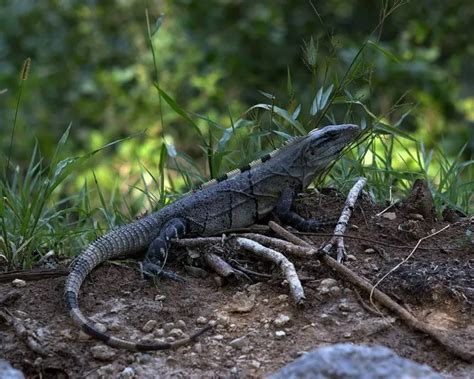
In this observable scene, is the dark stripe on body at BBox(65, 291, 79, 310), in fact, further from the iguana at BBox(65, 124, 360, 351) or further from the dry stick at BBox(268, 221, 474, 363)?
the dry stick at BBox(268, 221, 474, 363)

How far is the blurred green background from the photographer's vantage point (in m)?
9.28

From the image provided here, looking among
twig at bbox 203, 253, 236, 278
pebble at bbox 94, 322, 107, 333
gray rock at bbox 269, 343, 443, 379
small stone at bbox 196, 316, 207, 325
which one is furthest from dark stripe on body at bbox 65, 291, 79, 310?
gray rock at bbox 269, 343, 443, 379

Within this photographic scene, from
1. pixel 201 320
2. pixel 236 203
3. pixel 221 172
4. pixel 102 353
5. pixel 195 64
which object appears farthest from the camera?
pixel 195 64

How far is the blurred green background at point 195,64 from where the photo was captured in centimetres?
928

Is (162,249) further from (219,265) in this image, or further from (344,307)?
(344,307)

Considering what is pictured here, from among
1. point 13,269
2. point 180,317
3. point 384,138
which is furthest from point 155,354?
point 384,138

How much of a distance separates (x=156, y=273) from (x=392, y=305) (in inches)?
46.2

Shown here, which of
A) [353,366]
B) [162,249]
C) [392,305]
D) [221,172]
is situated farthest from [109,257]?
[353,366]

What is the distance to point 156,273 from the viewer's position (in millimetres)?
3838

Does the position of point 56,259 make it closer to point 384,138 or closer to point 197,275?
point 197,275

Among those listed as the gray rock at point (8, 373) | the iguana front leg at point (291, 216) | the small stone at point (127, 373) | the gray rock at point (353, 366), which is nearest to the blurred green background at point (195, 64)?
the iguana front leg at point (291, 216)

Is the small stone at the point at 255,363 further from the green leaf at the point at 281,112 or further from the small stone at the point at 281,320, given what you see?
the green leaf at the point at 281,112

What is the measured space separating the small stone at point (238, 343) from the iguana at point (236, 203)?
27.4 inches

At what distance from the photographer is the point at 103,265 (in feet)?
13.0
